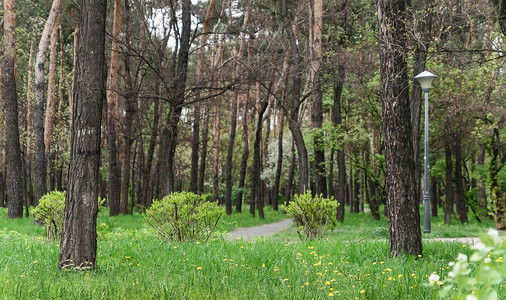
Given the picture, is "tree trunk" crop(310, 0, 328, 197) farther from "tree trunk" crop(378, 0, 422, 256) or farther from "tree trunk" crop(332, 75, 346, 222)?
"tree trunk" crop(378, 0, 422, 256)

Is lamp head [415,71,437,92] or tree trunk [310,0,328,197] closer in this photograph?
lamp head [415,71,437,92]

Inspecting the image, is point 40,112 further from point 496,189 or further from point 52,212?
point 496,189

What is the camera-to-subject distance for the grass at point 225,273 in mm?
3975

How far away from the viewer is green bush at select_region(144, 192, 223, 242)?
26.8ft

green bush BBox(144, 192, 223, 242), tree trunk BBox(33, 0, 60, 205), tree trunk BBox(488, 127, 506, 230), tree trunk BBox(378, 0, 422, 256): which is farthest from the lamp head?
tree trunk BBox(33, 0, 60, 205)

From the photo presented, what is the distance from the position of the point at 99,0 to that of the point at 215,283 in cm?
339

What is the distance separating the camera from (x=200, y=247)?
6848mm

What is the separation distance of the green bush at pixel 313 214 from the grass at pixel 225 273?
204 cm

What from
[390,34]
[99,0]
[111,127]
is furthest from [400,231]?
Result: [111,127]

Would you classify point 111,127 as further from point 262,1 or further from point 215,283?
point 215,283

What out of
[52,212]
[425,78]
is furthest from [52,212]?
[425,78]

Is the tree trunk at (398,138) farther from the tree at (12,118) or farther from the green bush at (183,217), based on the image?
the tree at (12,118)

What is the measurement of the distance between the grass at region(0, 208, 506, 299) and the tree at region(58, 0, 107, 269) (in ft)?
0.94

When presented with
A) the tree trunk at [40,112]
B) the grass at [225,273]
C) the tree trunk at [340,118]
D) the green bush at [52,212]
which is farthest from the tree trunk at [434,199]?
the green bush at [52,212]
